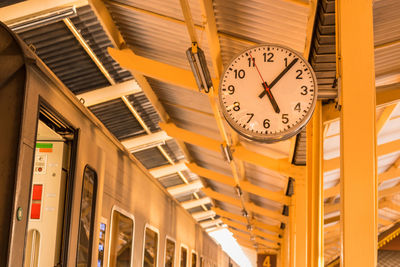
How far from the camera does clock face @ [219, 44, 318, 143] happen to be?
12.3ft

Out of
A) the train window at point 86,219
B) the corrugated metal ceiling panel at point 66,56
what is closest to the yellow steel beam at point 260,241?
the corrugated metal ceiling panel at point 66,56

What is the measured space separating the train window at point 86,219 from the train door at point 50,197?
0.19 meters

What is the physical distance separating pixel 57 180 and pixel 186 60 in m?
3.63

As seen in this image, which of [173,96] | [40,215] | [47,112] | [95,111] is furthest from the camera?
[95,111]

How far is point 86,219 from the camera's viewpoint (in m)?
4.01

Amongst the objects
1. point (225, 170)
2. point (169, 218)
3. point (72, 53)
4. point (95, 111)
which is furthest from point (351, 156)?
point (225, 170)

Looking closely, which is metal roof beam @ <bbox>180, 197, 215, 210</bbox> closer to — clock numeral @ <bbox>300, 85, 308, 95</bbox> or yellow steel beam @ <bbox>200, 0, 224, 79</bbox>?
yellow steel beam @ <bbox>200, 0, 224, 79</bbox>

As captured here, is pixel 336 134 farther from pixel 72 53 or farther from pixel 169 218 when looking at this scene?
pixel 72 53

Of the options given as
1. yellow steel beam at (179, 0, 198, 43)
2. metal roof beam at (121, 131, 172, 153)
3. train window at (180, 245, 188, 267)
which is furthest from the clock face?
metal roof beam at (121, 131, 172, 153)

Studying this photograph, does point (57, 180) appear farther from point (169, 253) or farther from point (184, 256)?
point (184, 256)

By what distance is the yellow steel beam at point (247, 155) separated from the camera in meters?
8.88

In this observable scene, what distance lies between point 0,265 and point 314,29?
9.49ft

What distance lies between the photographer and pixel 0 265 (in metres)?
2.69

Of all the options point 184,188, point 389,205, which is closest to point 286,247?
point 389,205
